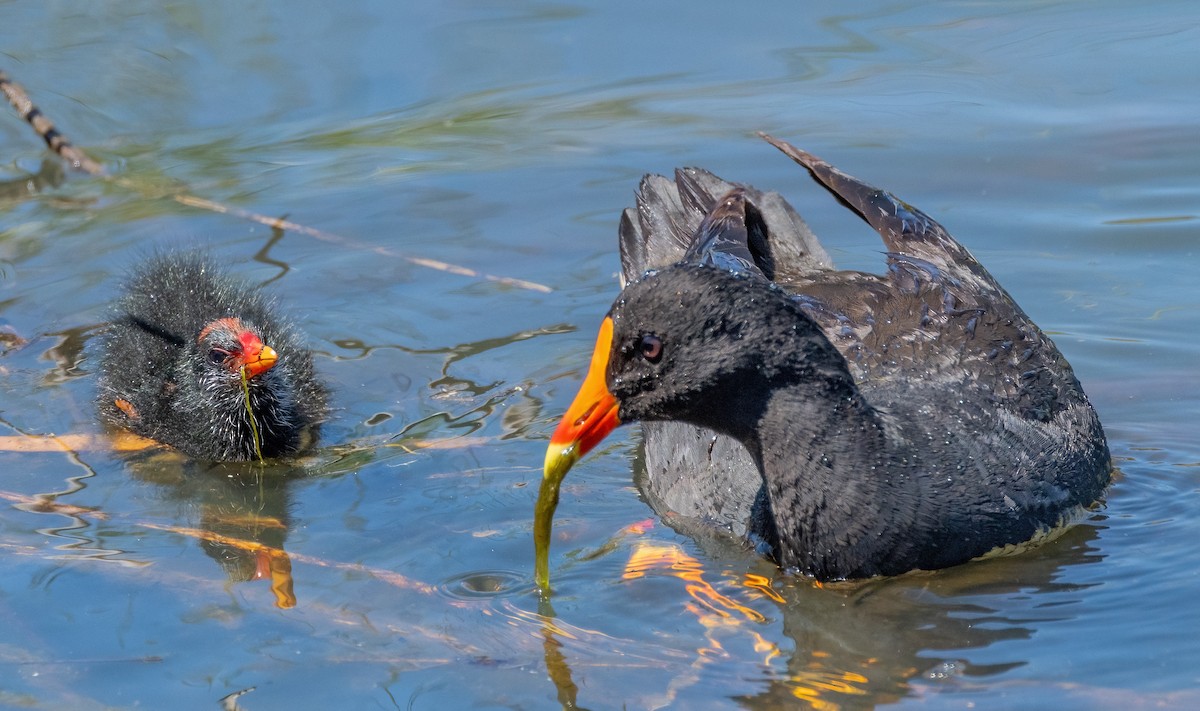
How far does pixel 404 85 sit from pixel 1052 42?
4116 millimetres

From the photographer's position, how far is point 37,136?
948 centimetres

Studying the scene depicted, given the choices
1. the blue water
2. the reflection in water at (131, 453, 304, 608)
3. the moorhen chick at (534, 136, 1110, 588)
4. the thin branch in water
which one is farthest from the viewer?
the thin branch in water

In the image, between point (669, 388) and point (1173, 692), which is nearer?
point (1173, 692)

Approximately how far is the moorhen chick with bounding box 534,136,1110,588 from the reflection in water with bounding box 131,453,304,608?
992mm

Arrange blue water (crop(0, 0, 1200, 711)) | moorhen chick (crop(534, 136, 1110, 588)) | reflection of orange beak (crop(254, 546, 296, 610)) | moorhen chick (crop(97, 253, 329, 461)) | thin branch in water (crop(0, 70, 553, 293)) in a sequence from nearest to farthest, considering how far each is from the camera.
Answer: blue water (crop(0, 0, 1200, 711))
moorhen chick (crop(534, 136, 1110, 588))
reflection of orange beak (crop(254, 546, 296, 610))
moorhen chick (crop(97, 253, 329, 461))
thin branch in water (crop(0, 70, 553, 293))

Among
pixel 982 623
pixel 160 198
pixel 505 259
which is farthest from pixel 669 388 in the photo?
pixel 160 198

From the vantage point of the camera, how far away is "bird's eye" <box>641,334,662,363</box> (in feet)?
14.7

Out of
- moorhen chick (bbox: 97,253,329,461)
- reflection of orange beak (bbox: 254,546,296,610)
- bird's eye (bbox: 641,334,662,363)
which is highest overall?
bird's eye (bbox: 641,334,662,363)

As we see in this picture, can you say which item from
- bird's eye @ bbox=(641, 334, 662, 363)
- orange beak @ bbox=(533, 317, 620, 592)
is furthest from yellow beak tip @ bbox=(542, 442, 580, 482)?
bird's eye @ bbox=(641, 334, 662, 363)

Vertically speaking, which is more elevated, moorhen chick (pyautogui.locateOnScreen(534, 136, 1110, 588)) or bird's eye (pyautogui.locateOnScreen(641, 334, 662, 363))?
bird's eye (pyautogui.locateOnScreen(641, 334, 662, 363))

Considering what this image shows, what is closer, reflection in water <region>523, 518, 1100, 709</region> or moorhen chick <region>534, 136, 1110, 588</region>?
reflection in water <region>523, 518, 1100, 709</region>

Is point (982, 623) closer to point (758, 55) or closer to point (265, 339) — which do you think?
point (265, 339)

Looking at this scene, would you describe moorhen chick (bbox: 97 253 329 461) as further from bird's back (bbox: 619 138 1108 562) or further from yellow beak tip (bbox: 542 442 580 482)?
yellow beak tip (bbox: 542 442 580 482)

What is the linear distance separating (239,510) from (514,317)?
1.80m
